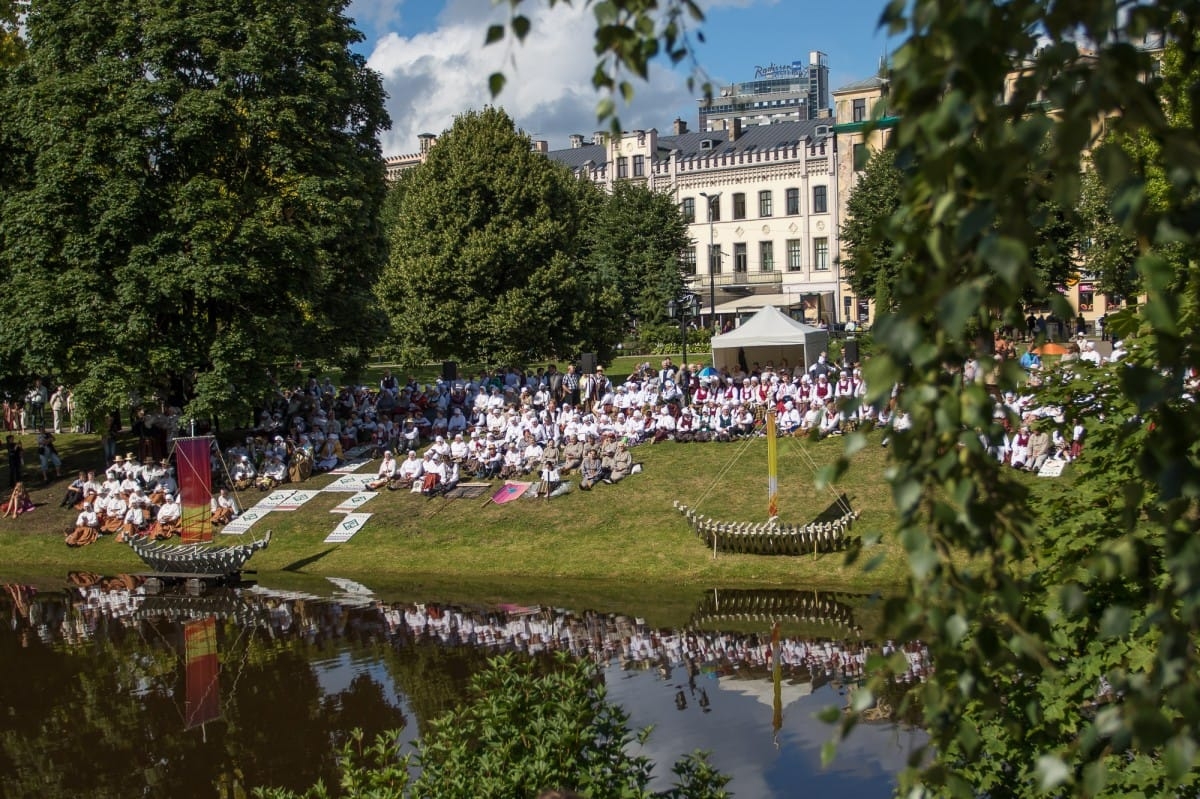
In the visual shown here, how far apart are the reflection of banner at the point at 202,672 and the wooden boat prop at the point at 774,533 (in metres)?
9.93

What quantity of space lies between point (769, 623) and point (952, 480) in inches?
684

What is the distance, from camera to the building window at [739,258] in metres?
82.2

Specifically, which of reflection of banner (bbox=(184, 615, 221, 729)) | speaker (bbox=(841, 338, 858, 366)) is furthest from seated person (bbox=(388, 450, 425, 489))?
speaker (bbox=(841, 338, 858, 366))

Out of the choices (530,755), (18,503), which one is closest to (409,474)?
(18,503)

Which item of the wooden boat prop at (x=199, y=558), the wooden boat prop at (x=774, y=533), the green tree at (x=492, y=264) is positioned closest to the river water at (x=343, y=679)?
the wooden boat prop at (x=199, y=558)

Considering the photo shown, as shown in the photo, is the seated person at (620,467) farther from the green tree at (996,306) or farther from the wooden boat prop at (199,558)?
the green tree at (996,306)

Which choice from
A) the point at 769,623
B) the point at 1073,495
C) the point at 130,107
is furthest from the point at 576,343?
the point at 1073,495

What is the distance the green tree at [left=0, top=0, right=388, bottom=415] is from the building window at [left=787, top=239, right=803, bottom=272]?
5089 cm

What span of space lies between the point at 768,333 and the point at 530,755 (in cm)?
2777

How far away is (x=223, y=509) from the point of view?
29.5 m

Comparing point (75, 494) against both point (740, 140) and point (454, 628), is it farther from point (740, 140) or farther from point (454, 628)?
point (740, 140)

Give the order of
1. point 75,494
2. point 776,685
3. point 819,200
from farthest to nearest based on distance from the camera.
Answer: point 819,200 < point 75,494 < point 776,685

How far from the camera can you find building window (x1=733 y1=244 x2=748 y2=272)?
82188 mm

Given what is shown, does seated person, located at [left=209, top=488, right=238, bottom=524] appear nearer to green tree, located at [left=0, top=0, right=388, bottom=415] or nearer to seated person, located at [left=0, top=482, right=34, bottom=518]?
green tree, located at [left=0, top=0, right=388, bottom=415]
